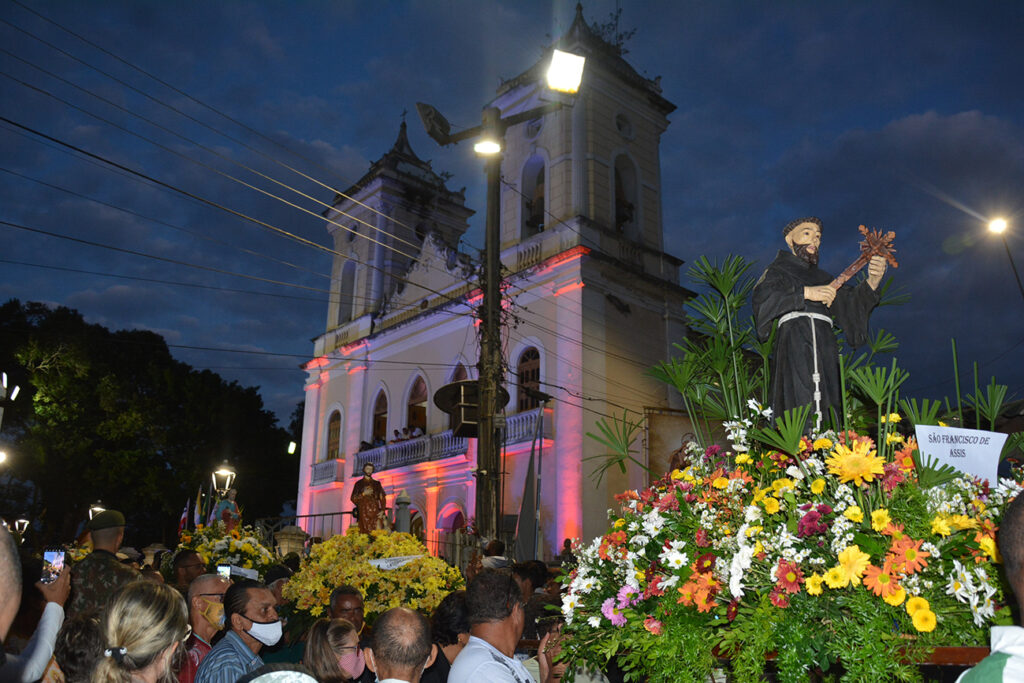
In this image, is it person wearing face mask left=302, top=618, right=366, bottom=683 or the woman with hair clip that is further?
person wearing face mask left=302, top=618, right=366, bottom=683

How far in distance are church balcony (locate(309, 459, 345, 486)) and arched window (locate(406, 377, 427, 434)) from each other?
341 cm

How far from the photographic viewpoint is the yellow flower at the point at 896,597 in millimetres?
2750

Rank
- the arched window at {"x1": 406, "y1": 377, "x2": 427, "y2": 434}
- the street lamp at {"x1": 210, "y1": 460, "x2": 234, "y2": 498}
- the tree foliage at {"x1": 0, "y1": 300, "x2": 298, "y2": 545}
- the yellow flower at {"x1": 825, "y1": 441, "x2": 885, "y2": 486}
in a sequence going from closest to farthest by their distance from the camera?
the yellow flower at {"x1": 825, "y1": 441, "x2": 885, "y2": 486}
the street lamp at {"x1": 210, "y1": 460, "x2": 234, "y2": 498}
the arched window at {"x1": 406, "y1": 377, "x2": 427, "y2": 434}
the tree foliage at {"x1": 0, "y1": 300, "x2": 298, "y2": 545}

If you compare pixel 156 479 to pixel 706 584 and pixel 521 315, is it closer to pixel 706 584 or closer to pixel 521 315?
pixel 521 315

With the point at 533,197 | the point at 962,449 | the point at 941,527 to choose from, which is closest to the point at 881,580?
the point at 941,527

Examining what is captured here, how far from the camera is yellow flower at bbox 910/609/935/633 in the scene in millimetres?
2705

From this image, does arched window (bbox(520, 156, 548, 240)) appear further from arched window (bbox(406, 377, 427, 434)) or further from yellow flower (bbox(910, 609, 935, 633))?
yellow flower (bbox(910, 609, 935, 633))

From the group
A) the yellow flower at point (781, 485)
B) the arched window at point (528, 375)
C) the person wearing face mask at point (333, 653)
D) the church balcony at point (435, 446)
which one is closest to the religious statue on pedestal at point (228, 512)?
the church balcony at point (435, 446)

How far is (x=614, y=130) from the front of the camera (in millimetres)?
23734

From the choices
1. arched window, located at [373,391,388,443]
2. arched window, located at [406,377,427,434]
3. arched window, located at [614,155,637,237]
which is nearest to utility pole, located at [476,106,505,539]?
arched window, located at [614,155,637,237]

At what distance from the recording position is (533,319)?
872 inches

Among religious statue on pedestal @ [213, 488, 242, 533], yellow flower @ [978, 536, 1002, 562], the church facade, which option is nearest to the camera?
yellow flower @ [978, 536, 1002, 562]

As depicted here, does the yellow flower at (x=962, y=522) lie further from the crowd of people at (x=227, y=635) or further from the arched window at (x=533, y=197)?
the arched window at (x=533, y=197)

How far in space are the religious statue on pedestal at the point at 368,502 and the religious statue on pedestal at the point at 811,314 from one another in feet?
41.3
